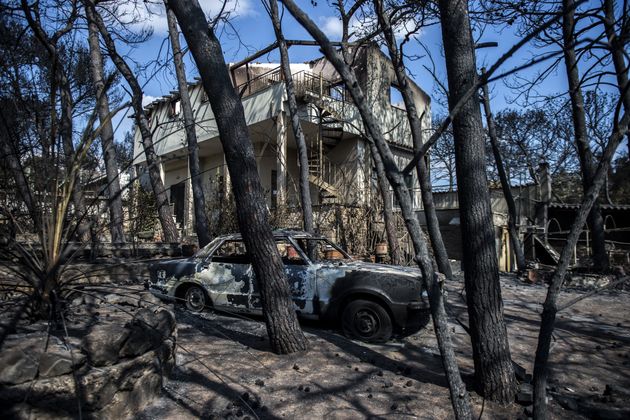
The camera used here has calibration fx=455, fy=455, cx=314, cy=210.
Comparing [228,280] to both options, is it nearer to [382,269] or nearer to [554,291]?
[382,269]

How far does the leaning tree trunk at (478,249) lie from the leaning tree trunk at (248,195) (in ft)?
6.97

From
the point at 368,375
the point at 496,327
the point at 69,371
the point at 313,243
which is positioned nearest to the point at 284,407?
the point at 368,375

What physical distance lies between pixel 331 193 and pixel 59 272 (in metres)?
13.8

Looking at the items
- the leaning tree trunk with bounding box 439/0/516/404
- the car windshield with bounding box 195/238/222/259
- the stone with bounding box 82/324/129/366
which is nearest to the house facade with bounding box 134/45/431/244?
the car windshield with bounding box 195/238/222/259

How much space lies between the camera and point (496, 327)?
434cm

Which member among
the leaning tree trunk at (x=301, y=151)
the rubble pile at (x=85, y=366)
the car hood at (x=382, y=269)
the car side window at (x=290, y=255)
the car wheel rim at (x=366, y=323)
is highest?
the leaning tree trunk at (x=301, y=151)

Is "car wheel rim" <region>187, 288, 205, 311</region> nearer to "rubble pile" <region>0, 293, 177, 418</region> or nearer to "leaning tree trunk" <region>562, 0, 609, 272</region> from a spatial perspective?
"rubble pile" <region>0, 293, 177, 418</region>

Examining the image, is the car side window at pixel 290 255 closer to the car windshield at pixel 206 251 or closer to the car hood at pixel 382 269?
the car hood at pixel 382 269

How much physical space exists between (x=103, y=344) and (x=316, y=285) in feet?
11.3

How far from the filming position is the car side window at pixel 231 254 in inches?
295

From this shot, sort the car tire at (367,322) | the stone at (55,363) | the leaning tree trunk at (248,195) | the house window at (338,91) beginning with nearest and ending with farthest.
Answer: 1. the stone at (55,363)
2. the leaning tree trunk at (248,195)
3. the car tire at (367,322)
4. the house window at (338,91)

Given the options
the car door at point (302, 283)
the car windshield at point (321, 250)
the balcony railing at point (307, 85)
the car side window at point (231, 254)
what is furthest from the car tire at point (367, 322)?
the balcony railing at point (307, 85)

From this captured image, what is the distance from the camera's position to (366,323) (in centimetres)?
619

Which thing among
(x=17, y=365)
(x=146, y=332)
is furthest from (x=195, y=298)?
(x=17, y=365)
